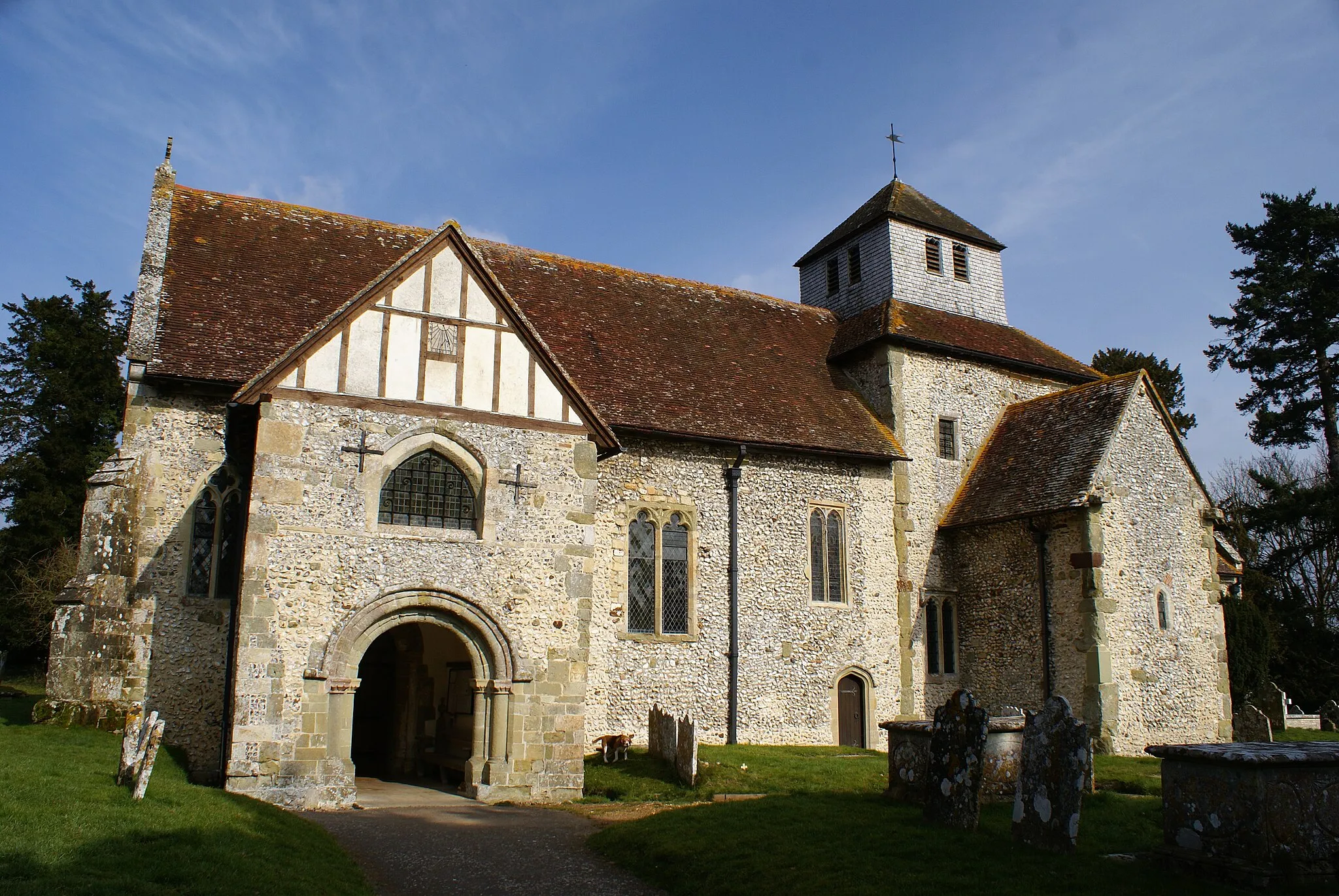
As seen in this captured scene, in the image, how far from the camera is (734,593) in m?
18.4

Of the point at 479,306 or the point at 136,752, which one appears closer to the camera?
the point at 136,752

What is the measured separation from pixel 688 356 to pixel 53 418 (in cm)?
2908

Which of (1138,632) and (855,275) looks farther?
(855,275)

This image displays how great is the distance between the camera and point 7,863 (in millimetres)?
6902

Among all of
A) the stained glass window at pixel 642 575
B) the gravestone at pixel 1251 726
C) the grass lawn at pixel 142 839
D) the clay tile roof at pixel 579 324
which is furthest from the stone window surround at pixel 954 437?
the grass lawn at pixel 142 839

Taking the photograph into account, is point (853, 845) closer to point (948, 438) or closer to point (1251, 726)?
point (948, 438)

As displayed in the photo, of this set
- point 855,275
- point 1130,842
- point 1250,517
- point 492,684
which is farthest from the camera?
point 1250,517

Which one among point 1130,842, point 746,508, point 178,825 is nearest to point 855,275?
point 746,508

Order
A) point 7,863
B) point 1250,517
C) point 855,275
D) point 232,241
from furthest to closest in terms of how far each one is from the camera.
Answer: point 1250,517, point 855,275, point 232,241, point 7,863

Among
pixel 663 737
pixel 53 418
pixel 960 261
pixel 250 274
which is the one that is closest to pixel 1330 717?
pixel 960 261

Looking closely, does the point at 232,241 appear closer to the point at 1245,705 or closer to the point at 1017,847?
the point at 1017,847

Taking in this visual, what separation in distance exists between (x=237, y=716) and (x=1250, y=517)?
29162 mm

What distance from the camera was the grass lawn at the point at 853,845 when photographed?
7691 mm

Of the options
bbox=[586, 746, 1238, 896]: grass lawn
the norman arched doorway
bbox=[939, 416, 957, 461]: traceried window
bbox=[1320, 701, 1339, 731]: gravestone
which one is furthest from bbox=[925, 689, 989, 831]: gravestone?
bbox=[1320, 701, 1339, 731]: gravestone
